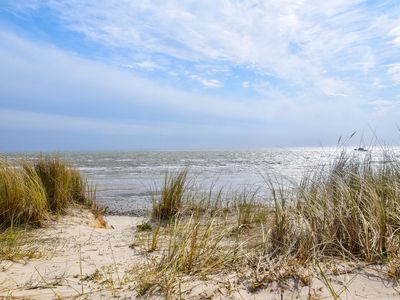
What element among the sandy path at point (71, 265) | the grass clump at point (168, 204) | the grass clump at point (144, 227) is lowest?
the grass clump at point (144, 227)

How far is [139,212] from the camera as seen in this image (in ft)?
26.2

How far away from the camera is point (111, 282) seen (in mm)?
2684

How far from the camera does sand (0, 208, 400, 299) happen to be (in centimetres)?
244

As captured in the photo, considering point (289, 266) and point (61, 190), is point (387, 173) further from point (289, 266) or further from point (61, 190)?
point (61, 190)

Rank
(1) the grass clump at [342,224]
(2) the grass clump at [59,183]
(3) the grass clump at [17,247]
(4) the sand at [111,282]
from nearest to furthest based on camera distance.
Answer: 1. (4) the sand at [111,282]
2. (1) the grass clump at [342,224]
3. (3) the grass clump at [17,247]
4. (2) the grass clump at [59,183]

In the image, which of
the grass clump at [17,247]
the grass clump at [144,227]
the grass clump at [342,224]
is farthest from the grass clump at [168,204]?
the grass clump at [342,224]

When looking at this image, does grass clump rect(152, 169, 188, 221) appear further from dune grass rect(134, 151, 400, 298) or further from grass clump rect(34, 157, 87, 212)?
dune grass rect(134, 151, 400, 298)

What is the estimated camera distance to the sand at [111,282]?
244cm

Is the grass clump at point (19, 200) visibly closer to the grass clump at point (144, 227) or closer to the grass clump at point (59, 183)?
the grass clump at point (59, 183)

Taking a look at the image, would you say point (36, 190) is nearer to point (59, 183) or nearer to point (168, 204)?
point (59, 183)

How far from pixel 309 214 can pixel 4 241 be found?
128 inches

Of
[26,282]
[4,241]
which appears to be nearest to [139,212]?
[4,241]

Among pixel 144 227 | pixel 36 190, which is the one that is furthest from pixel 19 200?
pixel 144 227

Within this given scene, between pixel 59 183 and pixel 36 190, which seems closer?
pixel 36 190
